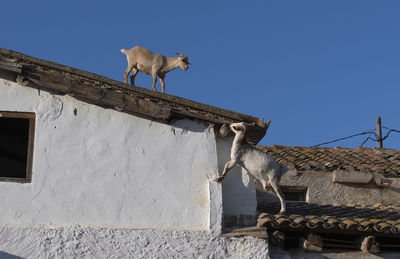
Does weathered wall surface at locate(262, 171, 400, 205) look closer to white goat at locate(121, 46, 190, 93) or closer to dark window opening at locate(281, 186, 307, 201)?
dark window opening at locate(281, 186, 307, 201)

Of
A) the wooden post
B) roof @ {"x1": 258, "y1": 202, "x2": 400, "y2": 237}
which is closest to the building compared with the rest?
roof @ {"x1": 258, "y1": 202, "x2": 400, "y2": 237}

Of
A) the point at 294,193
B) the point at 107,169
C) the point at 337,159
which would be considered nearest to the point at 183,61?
the point at 107,169

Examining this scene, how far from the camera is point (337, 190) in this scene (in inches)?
582

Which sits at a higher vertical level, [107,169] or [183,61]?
[183,61]

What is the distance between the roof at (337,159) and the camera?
14891mm

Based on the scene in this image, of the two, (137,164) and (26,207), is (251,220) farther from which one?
(26,207)

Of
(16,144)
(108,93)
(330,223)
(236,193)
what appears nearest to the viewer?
(330,223)

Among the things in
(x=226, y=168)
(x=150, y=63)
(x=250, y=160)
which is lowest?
(x=226, y=168)

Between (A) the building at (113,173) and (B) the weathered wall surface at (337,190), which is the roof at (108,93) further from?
(B) the weathered wall surface at (337,190)

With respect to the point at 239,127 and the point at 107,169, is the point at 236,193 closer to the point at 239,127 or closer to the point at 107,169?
the point at 239,127

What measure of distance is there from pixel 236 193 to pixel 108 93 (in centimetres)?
226

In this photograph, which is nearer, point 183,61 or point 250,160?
point 250,160

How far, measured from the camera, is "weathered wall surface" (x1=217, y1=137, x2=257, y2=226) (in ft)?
33.5

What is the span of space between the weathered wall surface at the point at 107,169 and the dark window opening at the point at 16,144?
0.10 metres
